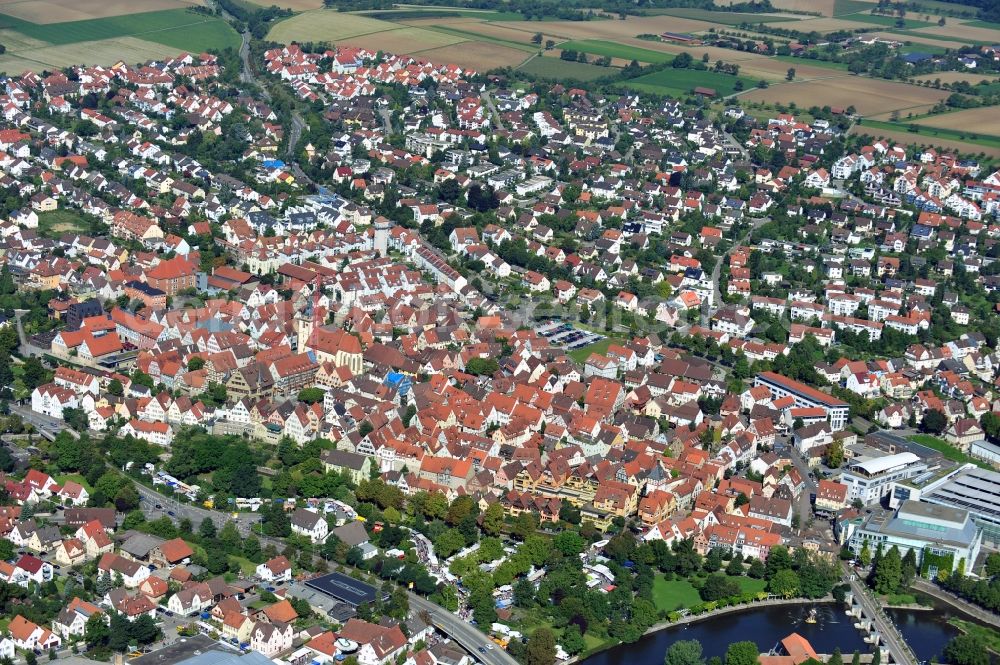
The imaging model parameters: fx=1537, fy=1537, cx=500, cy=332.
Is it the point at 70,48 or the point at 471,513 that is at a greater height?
the point at 70,48

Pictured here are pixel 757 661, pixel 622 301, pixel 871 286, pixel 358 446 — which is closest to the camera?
pixel 757 661

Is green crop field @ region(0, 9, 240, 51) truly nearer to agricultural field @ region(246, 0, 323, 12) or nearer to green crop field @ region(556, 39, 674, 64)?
agricultural field @ region(246, 0, 323, 12)

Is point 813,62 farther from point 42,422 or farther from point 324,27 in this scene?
point 42,422

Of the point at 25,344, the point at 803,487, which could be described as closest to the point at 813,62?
the point at 803,487

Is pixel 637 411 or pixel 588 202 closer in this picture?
pixel 637 411

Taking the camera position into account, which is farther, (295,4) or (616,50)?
(295,4)

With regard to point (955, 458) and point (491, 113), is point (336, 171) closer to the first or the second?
point (491, 113)

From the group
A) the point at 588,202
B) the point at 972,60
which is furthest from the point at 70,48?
the point at 972,60
